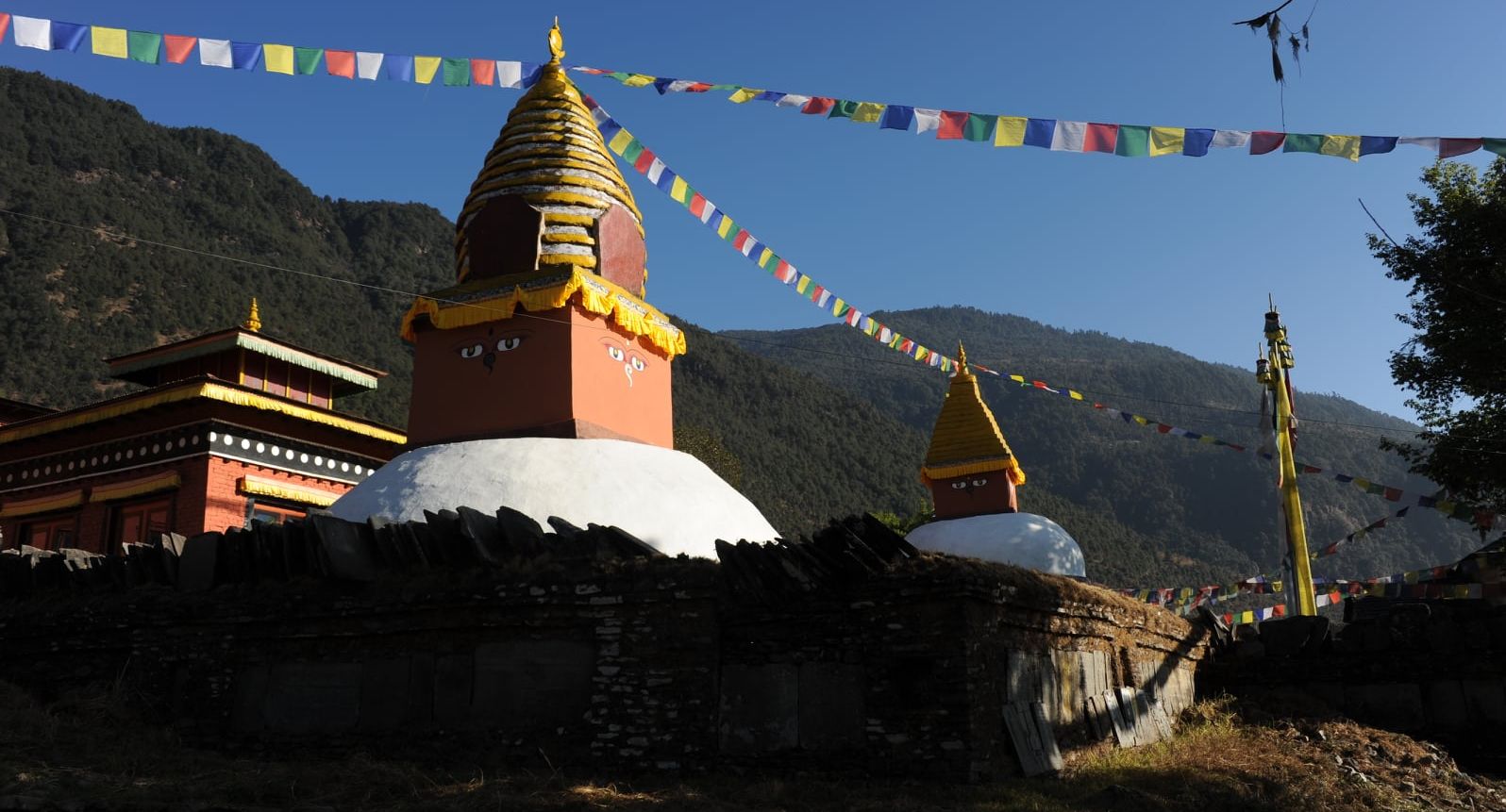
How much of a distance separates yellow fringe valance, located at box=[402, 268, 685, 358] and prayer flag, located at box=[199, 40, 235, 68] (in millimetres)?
3249

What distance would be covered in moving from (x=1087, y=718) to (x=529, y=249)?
306 inches

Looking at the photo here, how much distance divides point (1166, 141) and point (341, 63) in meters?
7.82

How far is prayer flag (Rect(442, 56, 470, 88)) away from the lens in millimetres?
11781

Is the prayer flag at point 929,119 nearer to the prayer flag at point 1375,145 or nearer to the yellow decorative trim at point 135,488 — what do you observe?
the prayer flag at point 1375,145

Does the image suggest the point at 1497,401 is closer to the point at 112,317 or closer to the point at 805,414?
the point at 112,317

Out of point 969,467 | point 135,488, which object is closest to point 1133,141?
point 969,467

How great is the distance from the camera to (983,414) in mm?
24578

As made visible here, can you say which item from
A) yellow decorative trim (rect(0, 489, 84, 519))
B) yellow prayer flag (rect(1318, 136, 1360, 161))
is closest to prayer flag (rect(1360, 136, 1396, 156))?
yellow prayer flag (rect(1318, 136, 1360, 161))

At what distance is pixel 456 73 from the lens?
1184cm

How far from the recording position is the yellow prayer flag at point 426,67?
38.2ft

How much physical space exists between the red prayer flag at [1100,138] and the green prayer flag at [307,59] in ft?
23.8

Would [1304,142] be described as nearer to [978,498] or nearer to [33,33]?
[33,33]

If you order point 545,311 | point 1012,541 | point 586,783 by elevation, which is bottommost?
point 586,783

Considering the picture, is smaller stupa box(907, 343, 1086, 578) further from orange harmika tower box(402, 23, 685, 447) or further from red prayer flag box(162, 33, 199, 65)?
red prayer flag box(162, 33, 199, 65)
